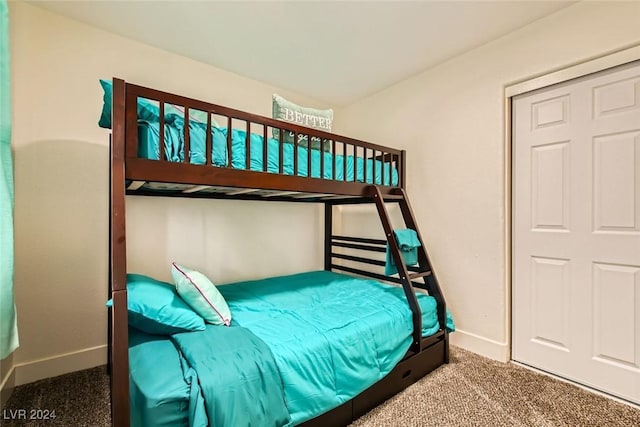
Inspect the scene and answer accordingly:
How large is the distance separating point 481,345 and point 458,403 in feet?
2.59

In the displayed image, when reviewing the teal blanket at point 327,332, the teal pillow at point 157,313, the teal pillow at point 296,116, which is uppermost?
the teal pillow at point 296,116

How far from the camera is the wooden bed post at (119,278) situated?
1.01 metres

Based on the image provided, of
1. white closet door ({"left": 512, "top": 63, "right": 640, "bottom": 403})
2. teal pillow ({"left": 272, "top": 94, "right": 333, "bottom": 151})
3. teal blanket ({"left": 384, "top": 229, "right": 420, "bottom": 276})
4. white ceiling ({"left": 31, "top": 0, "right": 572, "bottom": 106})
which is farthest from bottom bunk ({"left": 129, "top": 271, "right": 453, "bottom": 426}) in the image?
white ceiling ({"left": 31, "top": 0, "right": 572, "bottom": 106})

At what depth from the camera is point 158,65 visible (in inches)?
90.4

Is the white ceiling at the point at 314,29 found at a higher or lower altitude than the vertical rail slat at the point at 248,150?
higher

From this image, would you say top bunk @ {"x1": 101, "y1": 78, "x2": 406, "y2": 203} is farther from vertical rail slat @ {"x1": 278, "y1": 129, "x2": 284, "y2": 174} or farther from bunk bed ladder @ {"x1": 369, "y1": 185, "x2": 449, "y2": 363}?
bunk bed ladder @ {"x1": 369, "y1": 185, "x2": 449, "y2": 363}

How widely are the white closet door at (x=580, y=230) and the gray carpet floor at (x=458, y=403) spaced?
9.0 inches

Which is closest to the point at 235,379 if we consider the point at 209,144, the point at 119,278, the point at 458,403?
the point at 119,278

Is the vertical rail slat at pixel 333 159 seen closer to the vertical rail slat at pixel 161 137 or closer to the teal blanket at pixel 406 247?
the teal blanket at pixel 406 247

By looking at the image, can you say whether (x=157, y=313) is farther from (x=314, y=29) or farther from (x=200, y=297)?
(x=314, y=29)

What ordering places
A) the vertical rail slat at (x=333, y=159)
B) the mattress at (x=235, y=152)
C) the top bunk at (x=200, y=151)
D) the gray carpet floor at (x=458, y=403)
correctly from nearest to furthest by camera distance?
the top bunk at (x=200, y=151) → the mattress at (x=235, y=152) → the gray carpet floor at (x=458, y=403) → the vertical rail slat at (x=333, y=159)

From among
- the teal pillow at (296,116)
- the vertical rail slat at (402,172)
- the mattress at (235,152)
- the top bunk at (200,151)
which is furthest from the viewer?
the vertical rail slat at (402,172)

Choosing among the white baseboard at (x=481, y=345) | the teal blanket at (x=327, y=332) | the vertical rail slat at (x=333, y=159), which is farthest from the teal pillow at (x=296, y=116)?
the white baseboard at (x=481, y=345)

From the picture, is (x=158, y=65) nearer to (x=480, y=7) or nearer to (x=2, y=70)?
(x=2, y=70)
